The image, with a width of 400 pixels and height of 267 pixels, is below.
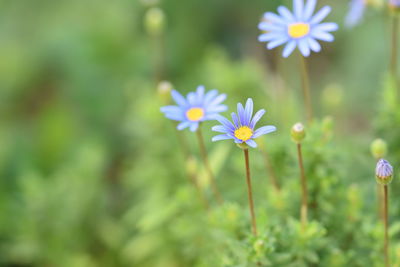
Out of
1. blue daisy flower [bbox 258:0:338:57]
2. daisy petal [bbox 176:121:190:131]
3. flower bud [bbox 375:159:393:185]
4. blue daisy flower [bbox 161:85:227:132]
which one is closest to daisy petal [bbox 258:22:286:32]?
blue daisy flower [bbox 258:0:338:57]

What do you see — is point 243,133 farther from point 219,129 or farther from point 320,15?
point 320,15

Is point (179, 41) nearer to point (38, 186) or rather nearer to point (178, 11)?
point (178, 11)

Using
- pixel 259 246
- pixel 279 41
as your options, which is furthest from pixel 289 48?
pixel 259 246

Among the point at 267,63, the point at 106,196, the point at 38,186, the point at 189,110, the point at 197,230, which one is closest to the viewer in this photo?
the point at 189,110

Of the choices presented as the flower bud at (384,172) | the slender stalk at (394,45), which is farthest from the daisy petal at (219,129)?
the slender stalk at (394,45)

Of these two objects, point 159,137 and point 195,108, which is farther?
point 159,137

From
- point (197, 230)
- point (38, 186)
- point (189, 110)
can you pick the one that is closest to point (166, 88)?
point (189, 110)
